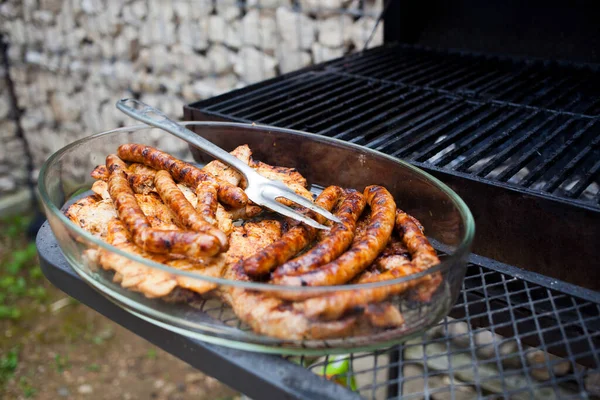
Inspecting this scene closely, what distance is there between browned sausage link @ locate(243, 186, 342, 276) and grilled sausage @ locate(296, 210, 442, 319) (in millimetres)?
173

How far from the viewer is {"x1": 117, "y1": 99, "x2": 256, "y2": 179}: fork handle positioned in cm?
159

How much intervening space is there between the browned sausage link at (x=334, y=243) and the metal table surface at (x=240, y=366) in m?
0.18

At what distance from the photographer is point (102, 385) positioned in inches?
160

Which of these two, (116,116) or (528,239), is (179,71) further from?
(528,239)

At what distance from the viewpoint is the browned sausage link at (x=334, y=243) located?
3.85 ft

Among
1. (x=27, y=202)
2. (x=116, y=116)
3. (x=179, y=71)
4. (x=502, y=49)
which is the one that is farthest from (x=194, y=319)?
(x=27, y=202)

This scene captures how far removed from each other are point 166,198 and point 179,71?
3.52 metres

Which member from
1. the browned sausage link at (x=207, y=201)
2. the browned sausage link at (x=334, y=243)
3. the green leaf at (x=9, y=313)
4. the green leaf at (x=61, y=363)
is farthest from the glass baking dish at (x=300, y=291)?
the green leaf at (x=9, y=313)

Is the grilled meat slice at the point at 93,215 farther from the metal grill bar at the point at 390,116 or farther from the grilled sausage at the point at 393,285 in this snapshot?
the metal grill bar at the point at 390,116

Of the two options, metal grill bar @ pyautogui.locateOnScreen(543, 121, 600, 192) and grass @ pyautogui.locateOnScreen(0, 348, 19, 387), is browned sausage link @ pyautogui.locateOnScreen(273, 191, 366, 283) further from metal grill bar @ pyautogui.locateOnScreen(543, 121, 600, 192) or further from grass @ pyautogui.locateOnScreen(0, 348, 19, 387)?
grass @ pyautogui.locateOnScreen(0, 348, 19, 387)

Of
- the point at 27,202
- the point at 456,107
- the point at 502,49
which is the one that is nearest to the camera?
the point at 456,107

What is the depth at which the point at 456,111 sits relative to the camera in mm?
2328

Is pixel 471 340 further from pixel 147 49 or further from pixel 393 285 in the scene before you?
pixel 147 49

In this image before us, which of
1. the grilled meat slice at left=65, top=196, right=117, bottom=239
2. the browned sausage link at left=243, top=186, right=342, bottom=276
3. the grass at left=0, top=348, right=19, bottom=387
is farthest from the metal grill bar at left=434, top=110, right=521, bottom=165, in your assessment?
the grass at left=0, top=348, right=19, bottom=387
